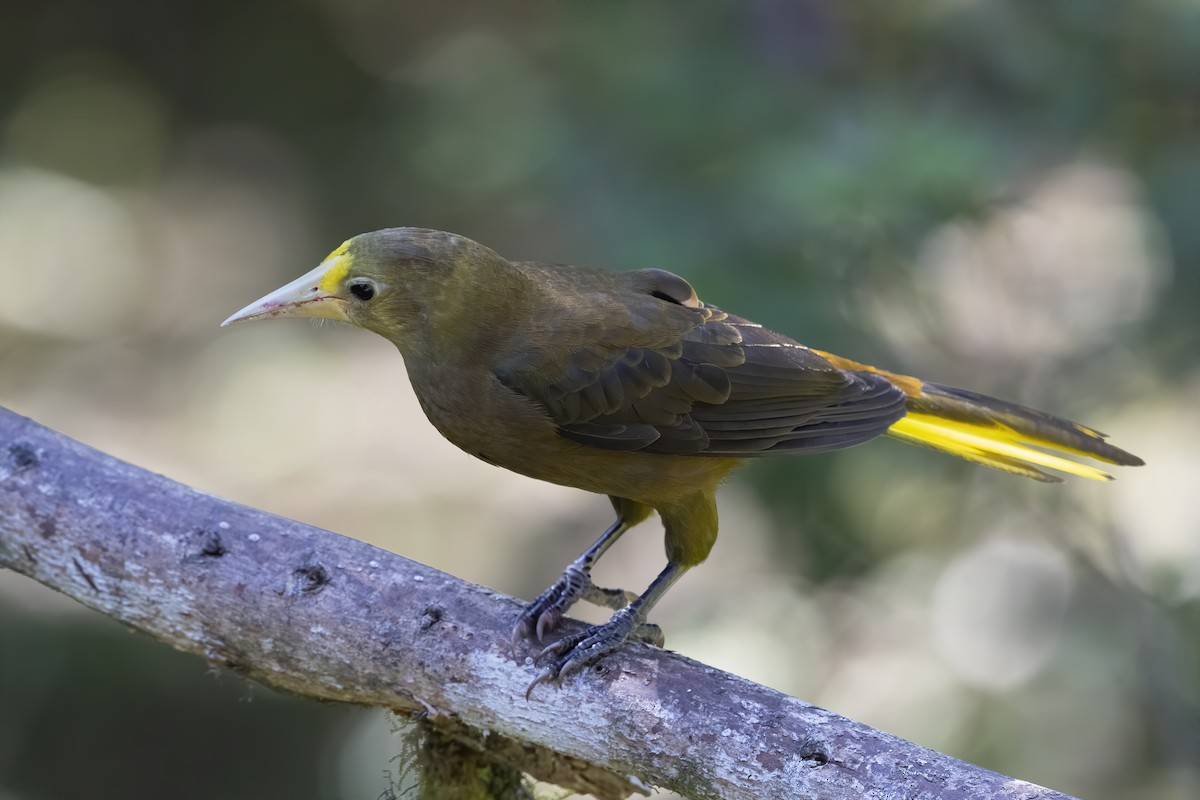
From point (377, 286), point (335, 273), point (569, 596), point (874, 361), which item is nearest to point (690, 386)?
point (569, 596)

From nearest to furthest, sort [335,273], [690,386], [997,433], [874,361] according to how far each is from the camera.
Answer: [335,273] → [690,386] → [997,433] → [874,361]

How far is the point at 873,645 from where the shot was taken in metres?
4.74

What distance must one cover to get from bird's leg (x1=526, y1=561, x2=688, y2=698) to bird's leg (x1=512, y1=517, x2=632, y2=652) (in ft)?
0.26

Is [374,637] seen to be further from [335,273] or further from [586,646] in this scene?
[335,273]

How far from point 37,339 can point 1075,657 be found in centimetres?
607

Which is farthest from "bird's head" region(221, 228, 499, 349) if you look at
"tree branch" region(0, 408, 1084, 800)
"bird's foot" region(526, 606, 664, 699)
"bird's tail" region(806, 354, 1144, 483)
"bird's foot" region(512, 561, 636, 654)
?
"bird's tail" region(806, 354, 1144, 483)

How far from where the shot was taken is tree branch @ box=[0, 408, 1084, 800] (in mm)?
2521

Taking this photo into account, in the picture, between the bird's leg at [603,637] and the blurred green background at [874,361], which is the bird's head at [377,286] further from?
the blurred green background at [874,361]

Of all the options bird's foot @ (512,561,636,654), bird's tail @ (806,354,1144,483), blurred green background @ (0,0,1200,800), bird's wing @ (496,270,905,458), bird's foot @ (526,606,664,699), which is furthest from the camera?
blurred green background @ (0,0,1200,800)

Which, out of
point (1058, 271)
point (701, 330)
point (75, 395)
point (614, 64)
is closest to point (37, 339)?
point (75, 395)

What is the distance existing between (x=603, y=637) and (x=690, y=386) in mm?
738

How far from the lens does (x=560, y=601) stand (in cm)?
313

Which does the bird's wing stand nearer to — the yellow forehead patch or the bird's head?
the bird's head

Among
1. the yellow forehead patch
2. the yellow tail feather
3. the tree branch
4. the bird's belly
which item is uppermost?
the yellow tail feather
